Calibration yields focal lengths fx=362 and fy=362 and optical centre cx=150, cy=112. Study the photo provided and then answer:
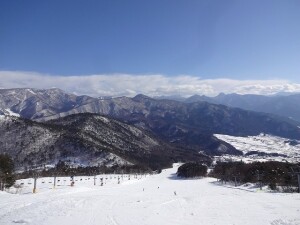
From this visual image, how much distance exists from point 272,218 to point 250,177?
8217cm

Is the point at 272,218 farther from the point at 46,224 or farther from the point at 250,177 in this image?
the point at 250,177

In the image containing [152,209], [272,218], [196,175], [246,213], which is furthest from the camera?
[196,175]

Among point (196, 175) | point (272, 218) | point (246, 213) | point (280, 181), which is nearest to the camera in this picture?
point (272, 218)

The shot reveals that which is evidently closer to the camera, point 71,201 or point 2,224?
point 2,224

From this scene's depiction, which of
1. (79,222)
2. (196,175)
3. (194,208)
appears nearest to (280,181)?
(194,208)

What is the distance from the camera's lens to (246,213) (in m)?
32.3

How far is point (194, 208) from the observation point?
3628 centimetres

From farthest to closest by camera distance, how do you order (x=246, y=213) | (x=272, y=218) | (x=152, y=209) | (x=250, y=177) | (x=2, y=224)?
1. (x=250, y=177)
2. (x=152, y=209)
3. (x=246, y=213)
4. (x=272, y=218)
5. (x=2, y=224)

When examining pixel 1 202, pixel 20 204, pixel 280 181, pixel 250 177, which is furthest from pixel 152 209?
pixel 250 177

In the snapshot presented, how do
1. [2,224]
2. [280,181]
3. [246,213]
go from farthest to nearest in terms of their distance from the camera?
[280,181] → [246,213] → [2,224]

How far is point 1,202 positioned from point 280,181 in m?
64.5

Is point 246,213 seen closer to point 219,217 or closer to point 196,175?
point 219,217

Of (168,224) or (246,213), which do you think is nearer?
(168,224)

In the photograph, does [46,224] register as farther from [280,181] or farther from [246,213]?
[280,181]
